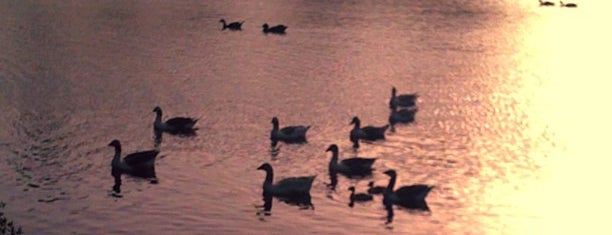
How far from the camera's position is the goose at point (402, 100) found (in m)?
57.0

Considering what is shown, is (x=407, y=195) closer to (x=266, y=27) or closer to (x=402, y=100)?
(x=402, y=100)

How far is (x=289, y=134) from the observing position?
161ft

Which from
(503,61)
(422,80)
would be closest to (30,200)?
(422,80)

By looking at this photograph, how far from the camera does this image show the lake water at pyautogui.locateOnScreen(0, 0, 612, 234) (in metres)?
38.1

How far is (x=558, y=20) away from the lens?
11219 centimetres

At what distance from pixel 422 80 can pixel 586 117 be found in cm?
1201

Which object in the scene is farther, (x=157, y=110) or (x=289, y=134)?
(x=157, y=110)

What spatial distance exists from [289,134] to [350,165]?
588 cm

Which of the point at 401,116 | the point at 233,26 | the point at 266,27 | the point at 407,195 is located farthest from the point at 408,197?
the point at 233,26

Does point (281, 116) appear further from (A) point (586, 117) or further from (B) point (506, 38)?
(B) point (506, 38)

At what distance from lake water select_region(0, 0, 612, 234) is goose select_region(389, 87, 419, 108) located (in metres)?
0.87

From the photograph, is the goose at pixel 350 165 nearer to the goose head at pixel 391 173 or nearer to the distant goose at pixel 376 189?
the distant goose at pixel 376 189

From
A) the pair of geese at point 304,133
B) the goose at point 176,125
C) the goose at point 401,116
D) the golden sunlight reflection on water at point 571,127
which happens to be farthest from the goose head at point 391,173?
the goose at point 401,116

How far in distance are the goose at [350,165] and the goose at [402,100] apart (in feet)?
42.8
